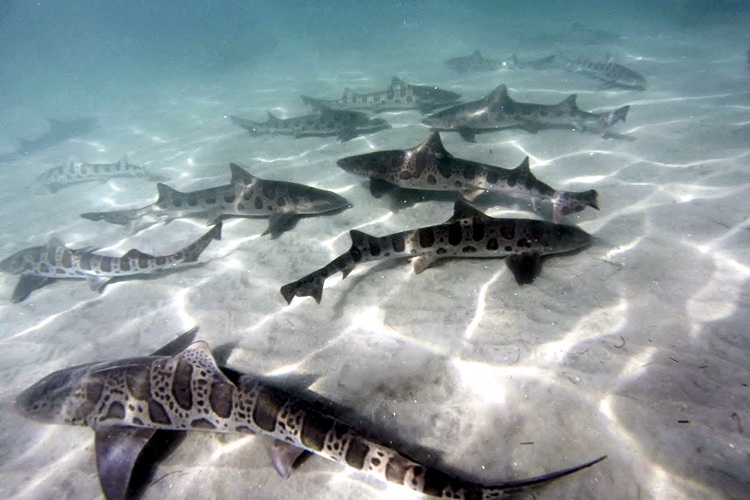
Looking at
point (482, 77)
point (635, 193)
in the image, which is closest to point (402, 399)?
point (635, 193)

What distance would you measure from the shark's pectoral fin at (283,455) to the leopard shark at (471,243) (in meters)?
2.07

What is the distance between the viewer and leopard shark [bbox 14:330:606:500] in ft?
10.7

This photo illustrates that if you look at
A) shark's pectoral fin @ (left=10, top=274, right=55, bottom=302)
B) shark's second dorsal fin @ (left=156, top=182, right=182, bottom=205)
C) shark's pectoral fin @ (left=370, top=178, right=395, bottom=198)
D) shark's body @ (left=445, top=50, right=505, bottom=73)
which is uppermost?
shark's body @ (left=445, top=50, right=505, bottom=73)

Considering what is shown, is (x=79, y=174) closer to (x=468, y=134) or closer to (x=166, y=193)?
(x=166, y=193)

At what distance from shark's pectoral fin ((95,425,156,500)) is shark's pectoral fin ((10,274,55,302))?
579 centimetres

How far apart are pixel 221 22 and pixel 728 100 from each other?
11492 centimetres

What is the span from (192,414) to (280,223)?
178 inches

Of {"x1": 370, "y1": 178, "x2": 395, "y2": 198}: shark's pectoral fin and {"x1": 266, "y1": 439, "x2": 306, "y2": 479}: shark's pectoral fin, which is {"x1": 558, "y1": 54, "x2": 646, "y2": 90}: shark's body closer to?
{"x1": 370, "y1": 178, "x2": 395, "y2": 198}: shark's pectoral fin

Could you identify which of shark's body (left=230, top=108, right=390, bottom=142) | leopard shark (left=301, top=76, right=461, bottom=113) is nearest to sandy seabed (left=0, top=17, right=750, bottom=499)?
shark's body (left=230, top=108, right=390, bottom=142)

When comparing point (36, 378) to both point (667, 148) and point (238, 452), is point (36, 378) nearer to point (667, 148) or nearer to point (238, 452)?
point (238, 452)

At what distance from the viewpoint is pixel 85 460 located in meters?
4.00

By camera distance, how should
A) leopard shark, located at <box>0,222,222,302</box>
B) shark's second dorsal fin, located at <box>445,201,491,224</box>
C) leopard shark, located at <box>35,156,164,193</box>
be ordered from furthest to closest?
leopard shark, located at <box>35,156,164,193</box>, leopard shark, located at <box>0,222,222,302</box>, shark's second dorsal fin, located at <box>445,201,491,224</box>

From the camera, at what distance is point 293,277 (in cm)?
629

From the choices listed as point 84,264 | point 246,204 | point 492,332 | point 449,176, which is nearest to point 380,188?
point 449,176
